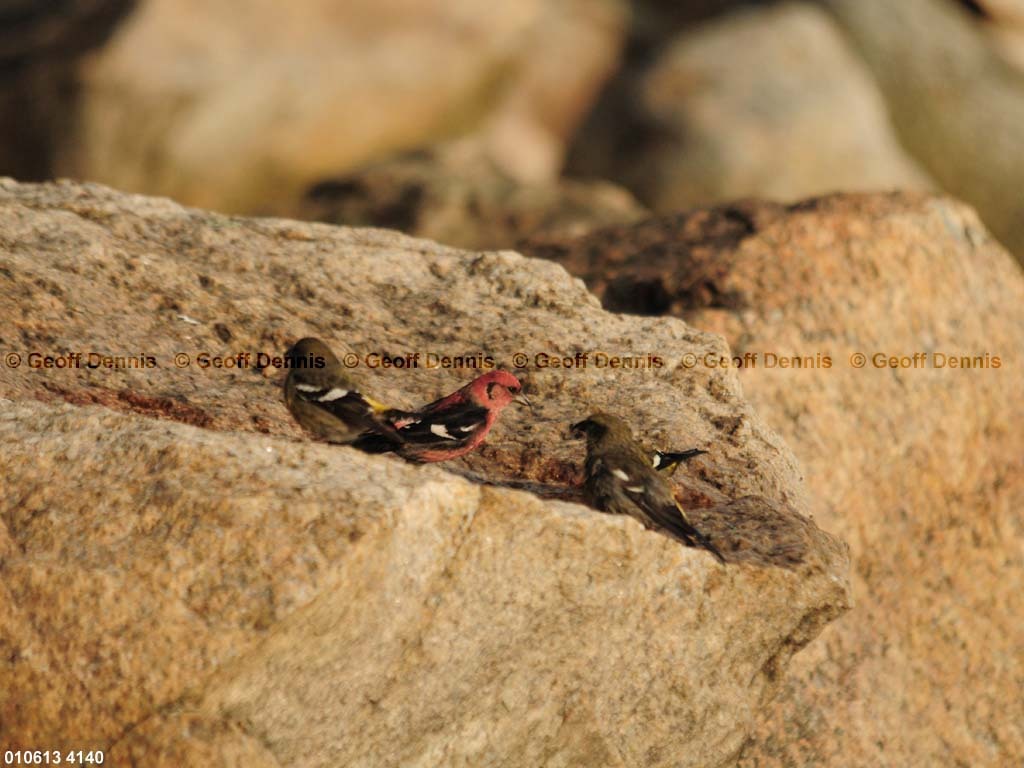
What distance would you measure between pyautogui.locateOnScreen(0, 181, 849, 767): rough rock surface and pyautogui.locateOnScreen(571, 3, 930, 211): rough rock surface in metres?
11.5

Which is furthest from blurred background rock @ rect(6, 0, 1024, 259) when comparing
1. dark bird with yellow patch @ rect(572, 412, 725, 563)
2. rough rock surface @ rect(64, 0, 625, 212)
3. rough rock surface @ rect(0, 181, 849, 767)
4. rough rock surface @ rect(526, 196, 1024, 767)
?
dark bird with yellow patch @ rect(572, 412, 725, 563)

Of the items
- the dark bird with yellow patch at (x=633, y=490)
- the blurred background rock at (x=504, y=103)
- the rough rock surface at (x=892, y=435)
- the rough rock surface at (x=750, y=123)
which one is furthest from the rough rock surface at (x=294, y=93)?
the dark bird with yellow patch at (x=633, y=490)

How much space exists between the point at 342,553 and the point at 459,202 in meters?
10.9

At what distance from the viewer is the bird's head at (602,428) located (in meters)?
5.93

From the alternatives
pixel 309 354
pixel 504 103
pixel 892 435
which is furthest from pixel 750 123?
pixel 309 354

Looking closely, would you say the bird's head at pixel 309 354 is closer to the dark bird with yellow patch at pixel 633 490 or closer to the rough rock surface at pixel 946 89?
the dark bird with yellow patch at pixel 633 490

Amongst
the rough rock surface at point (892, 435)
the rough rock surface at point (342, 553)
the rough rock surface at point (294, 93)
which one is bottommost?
the rough rock surface at point (294, 93)

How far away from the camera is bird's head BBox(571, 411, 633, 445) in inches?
233

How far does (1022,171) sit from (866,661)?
47.0 feet

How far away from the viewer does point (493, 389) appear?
19.7 ft

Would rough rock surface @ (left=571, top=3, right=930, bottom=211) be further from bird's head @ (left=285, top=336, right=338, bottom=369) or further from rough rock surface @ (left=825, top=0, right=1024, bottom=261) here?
bird's head @ (left=285, top=336, right=338, bottom=369)

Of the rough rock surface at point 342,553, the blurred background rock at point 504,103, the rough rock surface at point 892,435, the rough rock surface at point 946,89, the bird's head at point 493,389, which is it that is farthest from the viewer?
the rough rock surface at point 946,89

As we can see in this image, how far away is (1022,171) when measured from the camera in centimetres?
1988

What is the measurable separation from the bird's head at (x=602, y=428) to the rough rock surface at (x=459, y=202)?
7325mm
